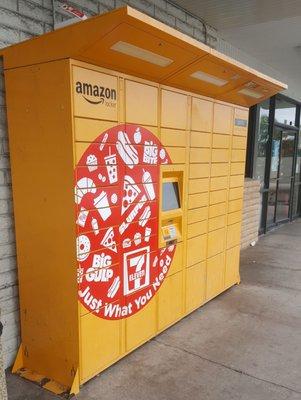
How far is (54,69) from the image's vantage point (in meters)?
2.18

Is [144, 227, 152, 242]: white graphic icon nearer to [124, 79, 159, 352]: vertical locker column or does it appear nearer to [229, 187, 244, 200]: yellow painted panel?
[124, 79, 159, 352]: vertical locker column

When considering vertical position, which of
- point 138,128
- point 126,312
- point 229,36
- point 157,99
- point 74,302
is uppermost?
point 229,36

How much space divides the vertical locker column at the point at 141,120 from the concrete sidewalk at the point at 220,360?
0.14 m

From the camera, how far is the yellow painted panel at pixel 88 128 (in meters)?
2.19

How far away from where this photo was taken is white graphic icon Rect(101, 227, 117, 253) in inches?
97.6

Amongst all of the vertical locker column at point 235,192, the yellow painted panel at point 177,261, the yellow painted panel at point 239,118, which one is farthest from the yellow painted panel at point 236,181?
the yellow painted panel at point 177,261

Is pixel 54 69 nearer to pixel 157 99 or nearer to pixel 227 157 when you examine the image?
pixel 157 99

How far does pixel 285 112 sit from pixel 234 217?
481 centimetres

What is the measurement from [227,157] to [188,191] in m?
0.85

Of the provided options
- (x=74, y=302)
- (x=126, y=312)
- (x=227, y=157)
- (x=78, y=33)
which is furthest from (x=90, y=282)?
(x=227, y=157)

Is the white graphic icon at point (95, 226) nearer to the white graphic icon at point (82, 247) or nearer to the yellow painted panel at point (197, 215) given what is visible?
the white graphic icon at point (82, 247)

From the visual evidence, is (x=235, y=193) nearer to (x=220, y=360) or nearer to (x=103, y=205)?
(x=220, y=360)

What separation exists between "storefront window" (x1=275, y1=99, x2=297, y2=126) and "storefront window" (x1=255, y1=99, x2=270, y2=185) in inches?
18.9

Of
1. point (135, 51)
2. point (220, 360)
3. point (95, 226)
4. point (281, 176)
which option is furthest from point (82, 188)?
point (281, 176)
